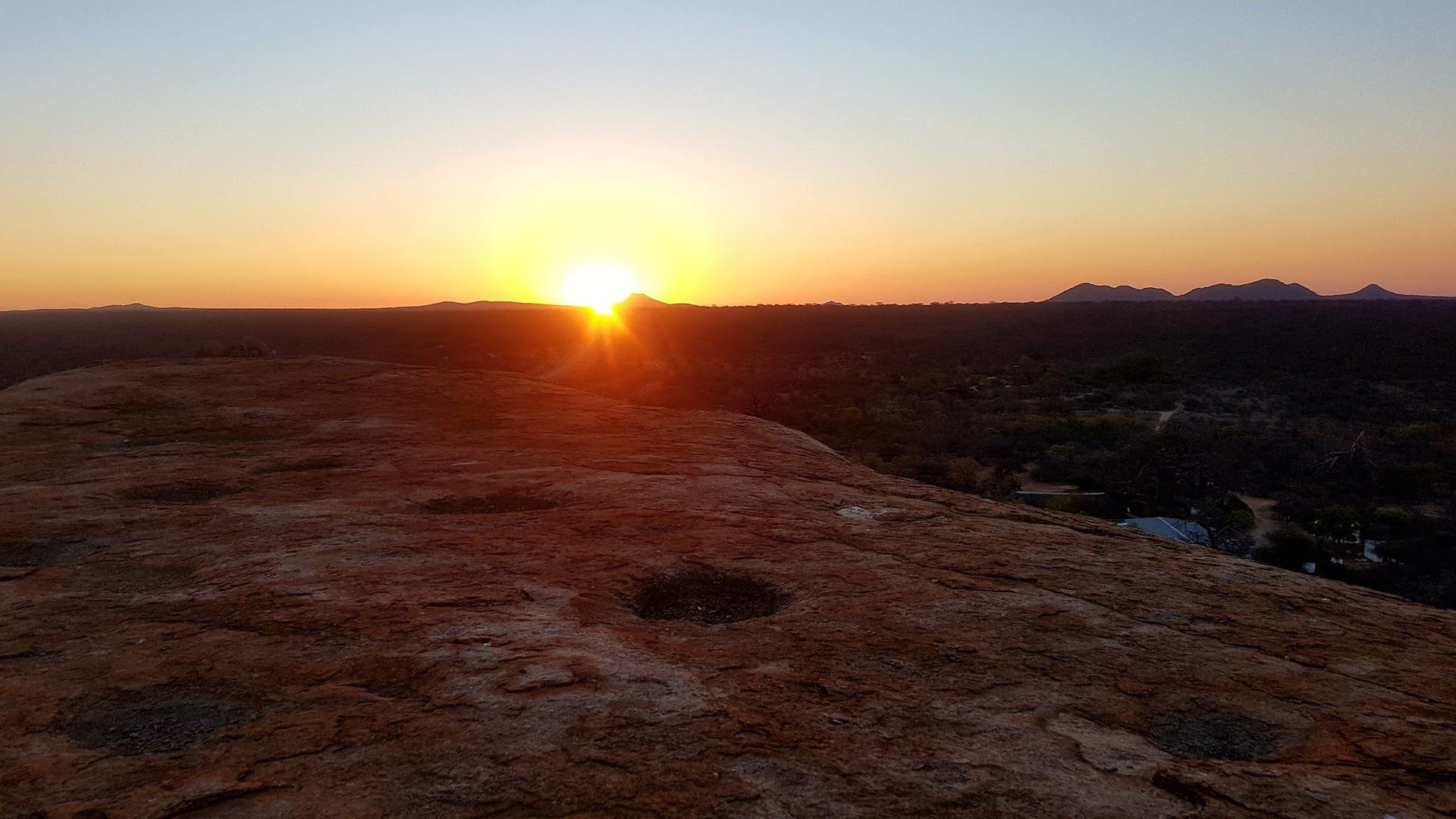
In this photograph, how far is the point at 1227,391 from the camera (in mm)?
28844

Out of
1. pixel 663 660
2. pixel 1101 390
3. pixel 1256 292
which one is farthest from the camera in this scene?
pixel 1256 292

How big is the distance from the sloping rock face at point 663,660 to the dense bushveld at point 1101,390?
26.2 feet

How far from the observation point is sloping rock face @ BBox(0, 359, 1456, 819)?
246 cm

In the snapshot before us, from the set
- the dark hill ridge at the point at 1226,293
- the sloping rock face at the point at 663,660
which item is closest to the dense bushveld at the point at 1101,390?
the sloping rock face at the point at 663,660

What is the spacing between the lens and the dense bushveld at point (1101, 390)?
1351 cm

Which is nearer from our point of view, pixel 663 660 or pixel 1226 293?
pixel 663 660

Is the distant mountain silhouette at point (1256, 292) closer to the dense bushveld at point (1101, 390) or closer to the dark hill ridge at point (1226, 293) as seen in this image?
the dark hill ridge at point (1226, 293)

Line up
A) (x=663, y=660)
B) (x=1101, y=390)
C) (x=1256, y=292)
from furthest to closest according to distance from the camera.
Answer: (x=1256, y=292) < (x=1101, y=390) < (x=663, y=660)

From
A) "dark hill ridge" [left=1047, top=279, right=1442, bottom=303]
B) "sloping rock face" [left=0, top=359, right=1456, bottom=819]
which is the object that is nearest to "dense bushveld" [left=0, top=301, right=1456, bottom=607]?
"sloping rock face" [left=0, top=359, right=1456, bottom=819]

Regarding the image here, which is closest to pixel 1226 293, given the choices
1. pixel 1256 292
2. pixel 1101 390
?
pixel 1256 292

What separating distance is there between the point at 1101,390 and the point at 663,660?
30.1 m

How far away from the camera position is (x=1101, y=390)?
30078 mm

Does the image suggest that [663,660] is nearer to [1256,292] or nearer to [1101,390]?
[1101,390]

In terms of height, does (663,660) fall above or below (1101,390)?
above
